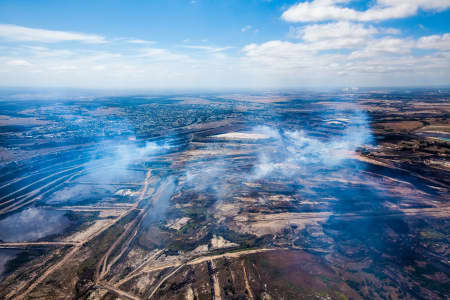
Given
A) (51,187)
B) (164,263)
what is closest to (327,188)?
(164,263)

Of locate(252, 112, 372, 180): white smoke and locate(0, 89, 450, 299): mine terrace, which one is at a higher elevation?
locate(252, 112, 372, 180): white smoke

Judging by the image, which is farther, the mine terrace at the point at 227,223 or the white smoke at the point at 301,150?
the white smoke at the point at 301,150

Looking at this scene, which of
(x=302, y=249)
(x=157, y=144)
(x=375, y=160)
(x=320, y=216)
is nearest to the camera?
(x=302, y=249)

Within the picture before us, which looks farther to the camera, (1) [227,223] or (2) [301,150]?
(2) [301,150]

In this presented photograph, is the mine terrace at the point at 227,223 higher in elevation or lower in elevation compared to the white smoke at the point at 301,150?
lower

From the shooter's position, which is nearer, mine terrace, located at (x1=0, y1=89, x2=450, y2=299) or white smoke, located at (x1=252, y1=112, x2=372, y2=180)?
mine terrace, located at (x1=0, y1=89, x2=450, y2=299)

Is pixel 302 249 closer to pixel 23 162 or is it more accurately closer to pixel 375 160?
pixel 375 160

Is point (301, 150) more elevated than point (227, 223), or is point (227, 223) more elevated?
point (301, 150)

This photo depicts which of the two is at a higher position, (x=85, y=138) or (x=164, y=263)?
(x=85, y=138)
